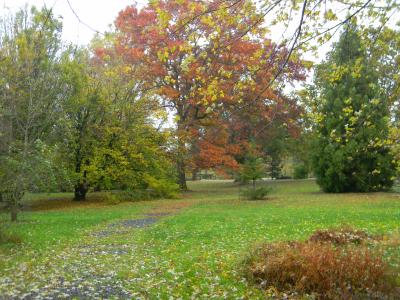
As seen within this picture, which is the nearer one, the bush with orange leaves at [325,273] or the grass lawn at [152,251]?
the bush with orange leaves at [325,273]

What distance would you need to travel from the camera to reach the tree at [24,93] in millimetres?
16203

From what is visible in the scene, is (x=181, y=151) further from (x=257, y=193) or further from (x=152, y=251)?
(x=152, y=251)

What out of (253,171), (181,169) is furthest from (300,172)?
(253,171)

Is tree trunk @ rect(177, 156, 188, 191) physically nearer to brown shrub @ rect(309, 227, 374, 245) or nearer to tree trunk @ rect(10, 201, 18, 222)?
tree trunk @ rect(10, 201, 18, 222)

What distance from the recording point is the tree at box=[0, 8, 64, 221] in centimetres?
1620

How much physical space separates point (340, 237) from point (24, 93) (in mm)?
16174

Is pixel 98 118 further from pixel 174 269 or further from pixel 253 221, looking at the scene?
pixel 174 269

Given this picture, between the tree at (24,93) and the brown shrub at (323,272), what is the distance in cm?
1111

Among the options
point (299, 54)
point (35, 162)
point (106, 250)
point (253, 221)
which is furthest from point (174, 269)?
point (35, 162)

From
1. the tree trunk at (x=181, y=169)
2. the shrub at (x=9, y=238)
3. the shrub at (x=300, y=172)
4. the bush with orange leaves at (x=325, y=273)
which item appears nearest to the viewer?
the bush with orange leaves at (x=325, y=273)

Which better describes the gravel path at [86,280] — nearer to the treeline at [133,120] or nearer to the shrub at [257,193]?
the treeline at [133,120]

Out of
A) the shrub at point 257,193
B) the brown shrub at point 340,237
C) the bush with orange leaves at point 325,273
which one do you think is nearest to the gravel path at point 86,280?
the bush with orange leaves at point 325,273

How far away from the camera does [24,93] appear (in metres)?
20.6

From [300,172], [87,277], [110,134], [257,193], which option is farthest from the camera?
[300,172]
